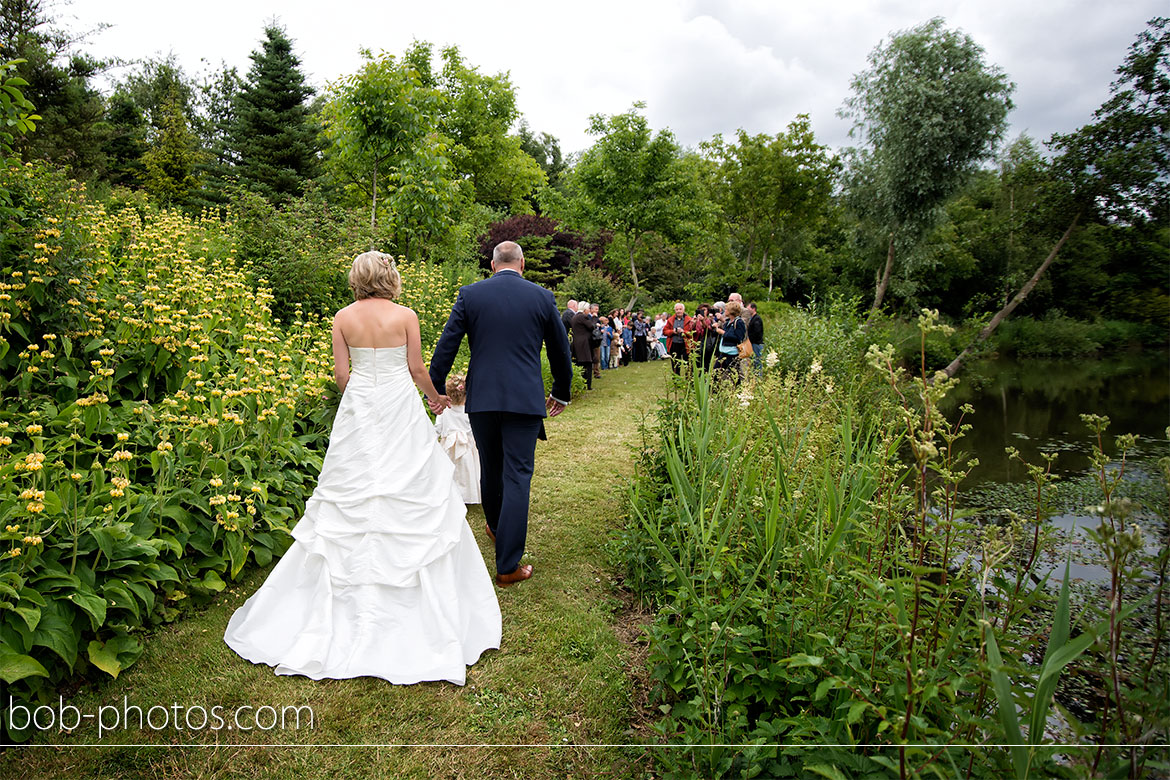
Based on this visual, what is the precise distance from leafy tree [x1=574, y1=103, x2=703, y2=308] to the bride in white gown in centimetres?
1873

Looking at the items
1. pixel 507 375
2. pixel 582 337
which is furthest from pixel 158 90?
pixel 507 375

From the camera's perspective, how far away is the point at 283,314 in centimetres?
767

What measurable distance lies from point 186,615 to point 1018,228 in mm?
20172

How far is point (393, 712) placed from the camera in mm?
2734

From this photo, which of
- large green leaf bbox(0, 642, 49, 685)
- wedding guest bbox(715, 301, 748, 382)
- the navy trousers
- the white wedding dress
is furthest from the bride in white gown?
wedding guest bbox(715, 301, 748, 382)

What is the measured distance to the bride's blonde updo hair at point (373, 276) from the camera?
374 cm

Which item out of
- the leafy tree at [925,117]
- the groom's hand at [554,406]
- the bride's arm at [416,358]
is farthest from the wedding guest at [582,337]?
the leafy tree at [925,117]

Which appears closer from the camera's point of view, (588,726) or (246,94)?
(588,726)

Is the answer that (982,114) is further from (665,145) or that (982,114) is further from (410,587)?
(410,587)

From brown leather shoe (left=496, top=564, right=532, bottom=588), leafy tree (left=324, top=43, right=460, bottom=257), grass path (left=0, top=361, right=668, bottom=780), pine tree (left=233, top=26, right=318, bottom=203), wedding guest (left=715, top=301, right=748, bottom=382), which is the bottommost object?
grass path (left=0, top=361, right=668, bottom=780)

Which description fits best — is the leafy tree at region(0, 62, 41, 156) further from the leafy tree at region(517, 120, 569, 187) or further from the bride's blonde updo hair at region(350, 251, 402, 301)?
the leafy tree at region(517, 120, 569, 187)

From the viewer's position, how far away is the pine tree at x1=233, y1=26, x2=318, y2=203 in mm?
29375

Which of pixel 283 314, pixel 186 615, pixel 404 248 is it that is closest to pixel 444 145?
pixel 404 248

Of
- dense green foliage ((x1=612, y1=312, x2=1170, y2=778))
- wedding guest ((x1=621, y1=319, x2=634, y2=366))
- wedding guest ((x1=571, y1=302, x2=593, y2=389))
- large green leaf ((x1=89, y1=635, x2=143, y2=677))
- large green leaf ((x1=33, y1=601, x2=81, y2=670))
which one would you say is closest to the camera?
dense green foliage ((x1=612, y1=312, x2=1170, y2=778))
